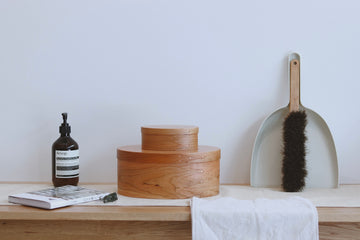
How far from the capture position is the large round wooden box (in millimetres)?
1050

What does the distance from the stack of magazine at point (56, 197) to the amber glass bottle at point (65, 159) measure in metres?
0.09

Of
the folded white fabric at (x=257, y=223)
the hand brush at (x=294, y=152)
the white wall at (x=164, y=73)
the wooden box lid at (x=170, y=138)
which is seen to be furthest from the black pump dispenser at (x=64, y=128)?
the hand brush at (x=294, y=152)

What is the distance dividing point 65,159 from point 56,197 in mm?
181

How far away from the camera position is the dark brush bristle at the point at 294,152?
116cm

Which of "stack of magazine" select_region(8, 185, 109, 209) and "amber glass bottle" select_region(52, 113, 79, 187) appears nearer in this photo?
"stack of magazine" select_region(8, 185, 109, 209)

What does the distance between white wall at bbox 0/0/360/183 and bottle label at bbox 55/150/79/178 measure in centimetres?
13

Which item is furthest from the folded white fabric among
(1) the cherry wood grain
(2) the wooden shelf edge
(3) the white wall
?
(3) the white wall

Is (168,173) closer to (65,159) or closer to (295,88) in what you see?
(65,159)

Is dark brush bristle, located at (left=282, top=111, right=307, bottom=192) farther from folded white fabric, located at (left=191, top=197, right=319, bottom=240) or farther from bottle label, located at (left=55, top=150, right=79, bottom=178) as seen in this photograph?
bottle label, located at (left=55, top=150, right=79, bottom=178)

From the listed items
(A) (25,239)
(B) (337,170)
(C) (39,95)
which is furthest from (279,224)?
(C) (39,95)

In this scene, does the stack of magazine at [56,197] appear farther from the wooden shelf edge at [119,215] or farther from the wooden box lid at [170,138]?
the wooden box lid at [170,138]

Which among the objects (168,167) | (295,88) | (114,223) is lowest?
(114,223)

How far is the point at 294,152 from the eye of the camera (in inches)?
46.3

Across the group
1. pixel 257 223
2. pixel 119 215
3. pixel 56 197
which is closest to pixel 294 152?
pixel 257 223
